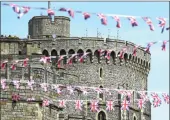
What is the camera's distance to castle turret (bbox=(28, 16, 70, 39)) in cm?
7456

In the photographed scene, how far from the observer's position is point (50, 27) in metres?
74.6

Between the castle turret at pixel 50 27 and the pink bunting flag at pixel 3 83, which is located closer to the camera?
the pink bunting flag at pixel 3 83

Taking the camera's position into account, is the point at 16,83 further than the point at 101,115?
No

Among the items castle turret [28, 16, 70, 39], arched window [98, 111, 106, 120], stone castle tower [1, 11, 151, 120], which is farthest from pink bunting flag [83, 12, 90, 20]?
castle turret [28, 16, 70, 39]

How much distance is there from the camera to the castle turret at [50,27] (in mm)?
74562

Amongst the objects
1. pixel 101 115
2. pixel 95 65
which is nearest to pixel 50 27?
pixel 95 65

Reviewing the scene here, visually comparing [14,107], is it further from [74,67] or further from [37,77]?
[74,67]

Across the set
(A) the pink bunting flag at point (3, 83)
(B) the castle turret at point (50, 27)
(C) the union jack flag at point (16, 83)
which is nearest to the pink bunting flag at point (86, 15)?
(A) the pink bunting flag at point (3, 83)

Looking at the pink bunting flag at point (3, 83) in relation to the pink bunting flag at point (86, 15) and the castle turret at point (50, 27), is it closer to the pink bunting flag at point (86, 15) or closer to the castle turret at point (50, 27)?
the pink bunting flag at point (86, 15)

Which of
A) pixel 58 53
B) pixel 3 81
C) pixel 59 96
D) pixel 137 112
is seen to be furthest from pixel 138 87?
pixel 3 81

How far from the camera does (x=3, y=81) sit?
31438mm

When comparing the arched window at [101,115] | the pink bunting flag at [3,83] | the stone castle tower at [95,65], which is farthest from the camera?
the arched window at [101,115]

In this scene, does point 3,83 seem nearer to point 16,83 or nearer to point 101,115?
point 16,83

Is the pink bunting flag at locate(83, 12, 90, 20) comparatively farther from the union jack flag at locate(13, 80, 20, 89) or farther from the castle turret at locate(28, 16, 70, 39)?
the castle turret at locate(28, 16, 70, 39)
